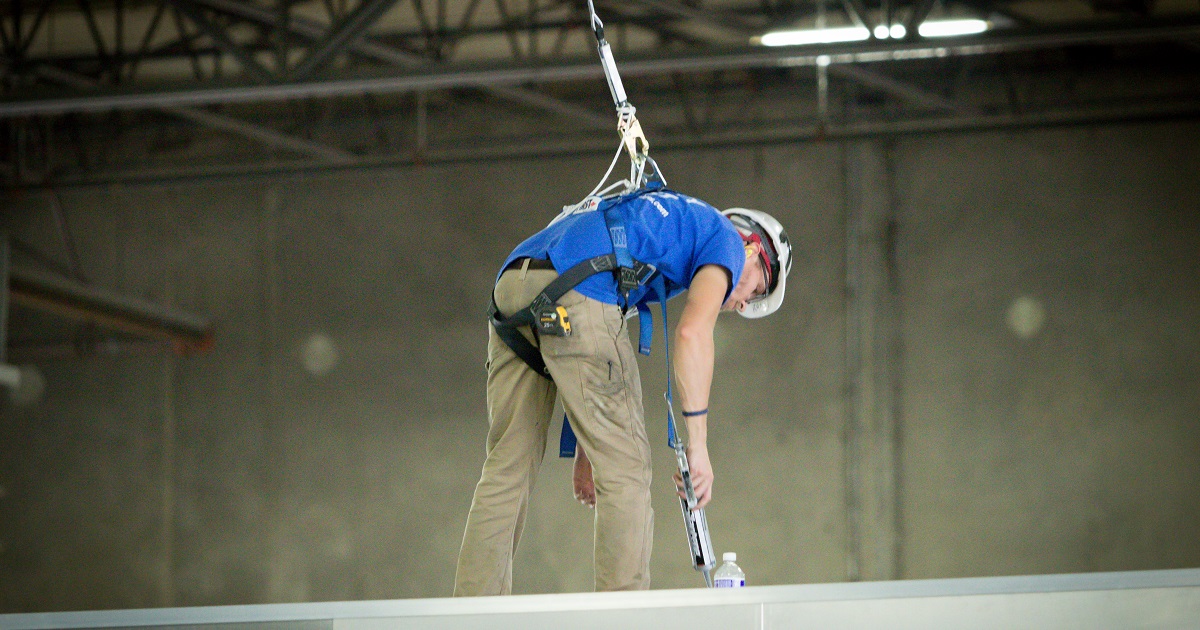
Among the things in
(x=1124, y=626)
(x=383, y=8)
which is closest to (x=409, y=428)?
(x=383, y=8)

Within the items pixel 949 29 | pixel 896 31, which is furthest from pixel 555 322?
pixel 949 29

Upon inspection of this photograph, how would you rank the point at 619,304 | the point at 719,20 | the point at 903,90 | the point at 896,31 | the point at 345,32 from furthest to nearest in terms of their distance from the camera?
1. the point at 903,90
2. the point at 719,20
3. the point at 345,32
4. the point at 896,31
5. the point at 619,304

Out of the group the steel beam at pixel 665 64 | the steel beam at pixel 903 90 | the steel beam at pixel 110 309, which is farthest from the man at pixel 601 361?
the steel beam at pixel 110 309

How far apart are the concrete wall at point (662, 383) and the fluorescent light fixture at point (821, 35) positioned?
2.17m

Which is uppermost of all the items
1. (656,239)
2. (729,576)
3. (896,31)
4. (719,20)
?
(719,20)

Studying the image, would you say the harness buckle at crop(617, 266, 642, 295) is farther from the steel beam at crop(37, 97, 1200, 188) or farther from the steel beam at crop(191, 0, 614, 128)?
the steel beam at crop(37, 97, 1200, 188)

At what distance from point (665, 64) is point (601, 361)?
497cm

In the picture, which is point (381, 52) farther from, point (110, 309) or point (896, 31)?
point (110, 309)

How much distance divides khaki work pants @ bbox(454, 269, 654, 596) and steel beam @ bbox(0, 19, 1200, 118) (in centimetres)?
474

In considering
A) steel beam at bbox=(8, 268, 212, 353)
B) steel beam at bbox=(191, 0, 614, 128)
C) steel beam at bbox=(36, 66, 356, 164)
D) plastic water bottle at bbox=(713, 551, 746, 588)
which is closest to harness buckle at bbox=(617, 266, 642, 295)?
plastic water bottle at bbox=(713, 551, 746, 588)

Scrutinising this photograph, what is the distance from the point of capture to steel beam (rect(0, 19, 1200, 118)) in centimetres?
780

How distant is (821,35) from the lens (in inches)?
345

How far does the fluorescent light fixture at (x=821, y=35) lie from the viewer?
25.8 feet

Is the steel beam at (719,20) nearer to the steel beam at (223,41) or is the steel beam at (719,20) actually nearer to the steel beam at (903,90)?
the steel beam at (903,90)
